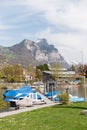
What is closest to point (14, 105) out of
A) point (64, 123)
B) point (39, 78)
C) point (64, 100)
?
point (64, 100)

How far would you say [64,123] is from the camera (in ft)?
62.2

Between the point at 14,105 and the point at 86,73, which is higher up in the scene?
the point at 86,73

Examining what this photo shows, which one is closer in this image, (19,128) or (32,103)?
(19,128)

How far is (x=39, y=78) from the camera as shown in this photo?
6654 inches

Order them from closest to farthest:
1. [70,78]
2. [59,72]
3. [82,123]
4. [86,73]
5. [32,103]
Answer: [82,123] → [86,73] → [32,103] → [59,72] → [70,78]

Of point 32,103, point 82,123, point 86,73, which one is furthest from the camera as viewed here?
point 32,103

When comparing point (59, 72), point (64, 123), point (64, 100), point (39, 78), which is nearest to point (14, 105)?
point (64, 100)

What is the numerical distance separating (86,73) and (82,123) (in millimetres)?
15879

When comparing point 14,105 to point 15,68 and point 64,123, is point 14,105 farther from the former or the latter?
point 15,68

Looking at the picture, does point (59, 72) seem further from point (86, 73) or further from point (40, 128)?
point (40, 128)

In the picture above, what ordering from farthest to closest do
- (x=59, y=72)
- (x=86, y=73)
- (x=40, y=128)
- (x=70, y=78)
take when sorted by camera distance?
(x=70, y=78)
(x=59, y=72)
(x=86, y=73)
(x=40, y=128)

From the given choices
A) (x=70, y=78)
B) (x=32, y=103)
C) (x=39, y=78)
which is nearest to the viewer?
(x=32, y=103)

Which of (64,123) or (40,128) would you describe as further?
(64,123)

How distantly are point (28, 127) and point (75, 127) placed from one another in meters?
2.48
